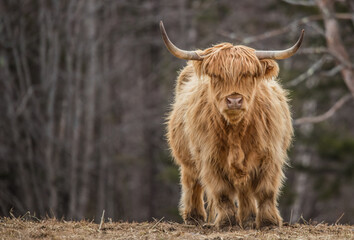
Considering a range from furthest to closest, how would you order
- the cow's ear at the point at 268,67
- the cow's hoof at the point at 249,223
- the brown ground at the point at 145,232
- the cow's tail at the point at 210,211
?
the cow's tail at the point at 210,211, the cow's hoof at the point at 249,223, the cow's ear at the point at 268,67, the brown ground at the point at 145,232

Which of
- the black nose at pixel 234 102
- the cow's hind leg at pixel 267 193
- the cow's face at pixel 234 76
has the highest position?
the cow's face at pixel 234 76

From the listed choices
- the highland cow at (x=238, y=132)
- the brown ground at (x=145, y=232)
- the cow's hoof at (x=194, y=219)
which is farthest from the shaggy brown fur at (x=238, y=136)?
the cow's hoof at (x=194, y=219)

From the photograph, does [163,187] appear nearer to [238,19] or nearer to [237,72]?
[238,19]

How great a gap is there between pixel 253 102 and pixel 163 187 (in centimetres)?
1824

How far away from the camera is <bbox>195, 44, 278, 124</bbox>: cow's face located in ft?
18.9

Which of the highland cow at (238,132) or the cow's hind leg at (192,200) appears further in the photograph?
the cow's hind leg at (192,200)

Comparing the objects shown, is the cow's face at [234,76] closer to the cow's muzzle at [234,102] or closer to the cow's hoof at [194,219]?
the cow's muzzle at [234,102]

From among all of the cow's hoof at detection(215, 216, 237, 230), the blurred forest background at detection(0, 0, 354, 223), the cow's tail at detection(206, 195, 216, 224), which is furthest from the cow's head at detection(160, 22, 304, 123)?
the blurred forest background at detection(0, 0, 354, 223)

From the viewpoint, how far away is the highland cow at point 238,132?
5.93m

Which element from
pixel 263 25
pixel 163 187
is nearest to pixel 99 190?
pixel 163 187

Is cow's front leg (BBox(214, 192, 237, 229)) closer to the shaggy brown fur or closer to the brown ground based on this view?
the shaggy brown fur

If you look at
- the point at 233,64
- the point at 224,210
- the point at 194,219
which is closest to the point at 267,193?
the point at 224,210

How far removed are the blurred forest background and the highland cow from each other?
5.77 m

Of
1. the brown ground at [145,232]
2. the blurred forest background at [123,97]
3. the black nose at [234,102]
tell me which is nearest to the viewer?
the brown ground at [145,232]
